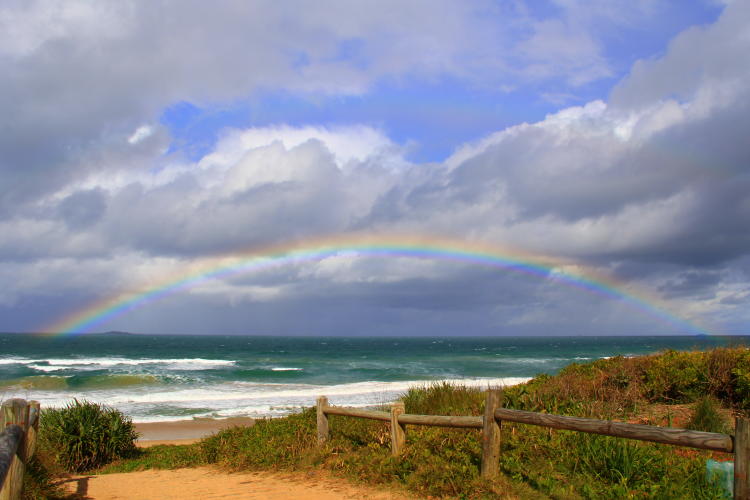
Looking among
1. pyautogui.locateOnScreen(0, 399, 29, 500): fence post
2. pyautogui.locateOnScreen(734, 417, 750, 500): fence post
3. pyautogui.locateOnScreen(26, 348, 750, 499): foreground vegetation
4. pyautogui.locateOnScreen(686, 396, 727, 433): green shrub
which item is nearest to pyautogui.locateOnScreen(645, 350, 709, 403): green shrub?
pyautogui.locateOnScreen(26, 348, 750, 499): foreground vegetation

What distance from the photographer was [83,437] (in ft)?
36.6

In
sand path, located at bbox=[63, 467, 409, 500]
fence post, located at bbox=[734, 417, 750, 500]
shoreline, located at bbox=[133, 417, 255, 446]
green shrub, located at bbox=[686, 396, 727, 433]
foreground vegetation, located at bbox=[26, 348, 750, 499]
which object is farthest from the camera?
shoreline, located at bbox=[133, 417, 255, 446]

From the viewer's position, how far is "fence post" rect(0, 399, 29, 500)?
190 inches

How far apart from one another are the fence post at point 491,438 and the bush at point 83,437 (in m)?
7.49

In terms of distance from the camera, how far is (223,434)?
1195 centimetres

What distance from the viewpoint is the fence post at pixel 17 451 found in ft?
15.8

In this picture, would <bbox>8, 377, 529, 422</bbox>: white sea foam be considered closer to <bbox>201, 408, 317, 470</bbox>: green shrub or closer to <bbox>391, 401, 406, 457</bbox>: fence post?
<bbox>201, 408, 317, 470</bbox>: green shrub

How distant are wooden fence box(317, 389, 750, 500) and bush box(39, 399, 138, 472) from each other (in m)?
4.53

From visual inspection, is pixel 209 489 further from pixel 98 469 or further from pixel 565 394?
pixel 565 394

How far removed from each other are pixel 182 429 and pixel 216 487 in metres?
11.3

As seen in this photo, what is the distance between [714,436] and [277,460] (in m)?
6.68

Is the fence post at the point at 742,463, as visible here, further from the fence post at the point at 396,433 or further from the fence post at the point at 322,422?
the fence post at the point at 322,422

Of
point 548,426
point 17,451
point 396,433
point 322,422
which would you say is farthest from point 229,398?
point 17,451

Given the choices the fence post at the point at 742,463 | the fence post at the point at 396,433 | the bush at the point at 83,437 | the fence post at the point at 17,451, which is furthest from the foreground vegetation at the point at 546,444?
the fence post at the point at 17,451
